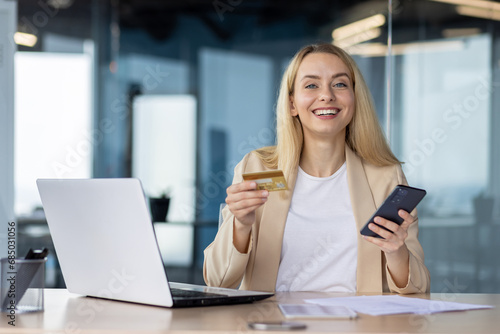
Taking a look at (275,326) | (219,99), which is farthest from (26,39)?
(275,326)

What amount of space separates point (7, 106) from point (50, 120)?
1.52 m

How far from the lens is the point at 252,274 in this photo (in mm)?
2201

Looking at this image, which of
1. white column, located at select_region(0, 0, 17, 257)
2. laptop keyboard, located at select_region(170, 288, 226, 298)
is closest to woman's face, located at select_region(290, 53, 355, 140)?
laptop keyboard, located at select_region(170, 288, 226, 298)

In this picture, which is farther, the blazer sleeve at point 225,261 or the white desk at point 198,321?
the blazer sleeve at point 225,261

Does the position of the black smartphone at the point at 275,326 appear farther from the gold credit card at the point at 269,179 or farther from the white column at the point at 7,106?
the white column at the point at 7,106

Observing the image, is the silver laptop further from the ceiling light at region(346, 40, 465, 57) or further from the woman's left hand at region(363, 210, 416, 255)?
the ceiling light at region(346, 40, 465, 57)

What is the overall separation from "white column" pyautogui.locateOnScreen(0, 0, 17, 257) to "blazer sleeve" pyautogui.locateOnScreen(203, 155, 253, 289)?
75.8 inches

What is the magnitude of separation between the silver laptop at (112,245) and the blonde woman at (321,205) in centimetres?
45

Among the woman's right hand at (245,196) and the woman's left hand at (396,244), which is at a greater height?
the woman's right hand at (245,196)

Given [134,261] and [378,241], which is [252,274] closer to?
[378,241]

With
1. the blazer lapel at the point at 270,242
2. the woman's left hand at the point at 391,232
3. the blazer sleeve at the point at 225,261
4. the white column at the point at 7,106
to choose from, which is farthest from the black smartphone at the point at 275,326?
the white column at the point at 7,106

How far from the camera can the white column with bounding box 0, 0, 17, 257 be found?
3.63 m

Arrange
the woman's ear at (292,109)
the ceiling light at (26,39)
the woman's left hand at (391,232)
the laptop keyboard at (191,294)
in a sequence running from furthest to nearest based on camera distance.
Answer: the ceiling light at (26,39) < the woman's ear at (292,109) < the woman's left hand at (391,232) < the laptop keyboard at (191,294)

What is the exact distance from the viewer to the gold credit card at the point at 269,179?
168 cm
